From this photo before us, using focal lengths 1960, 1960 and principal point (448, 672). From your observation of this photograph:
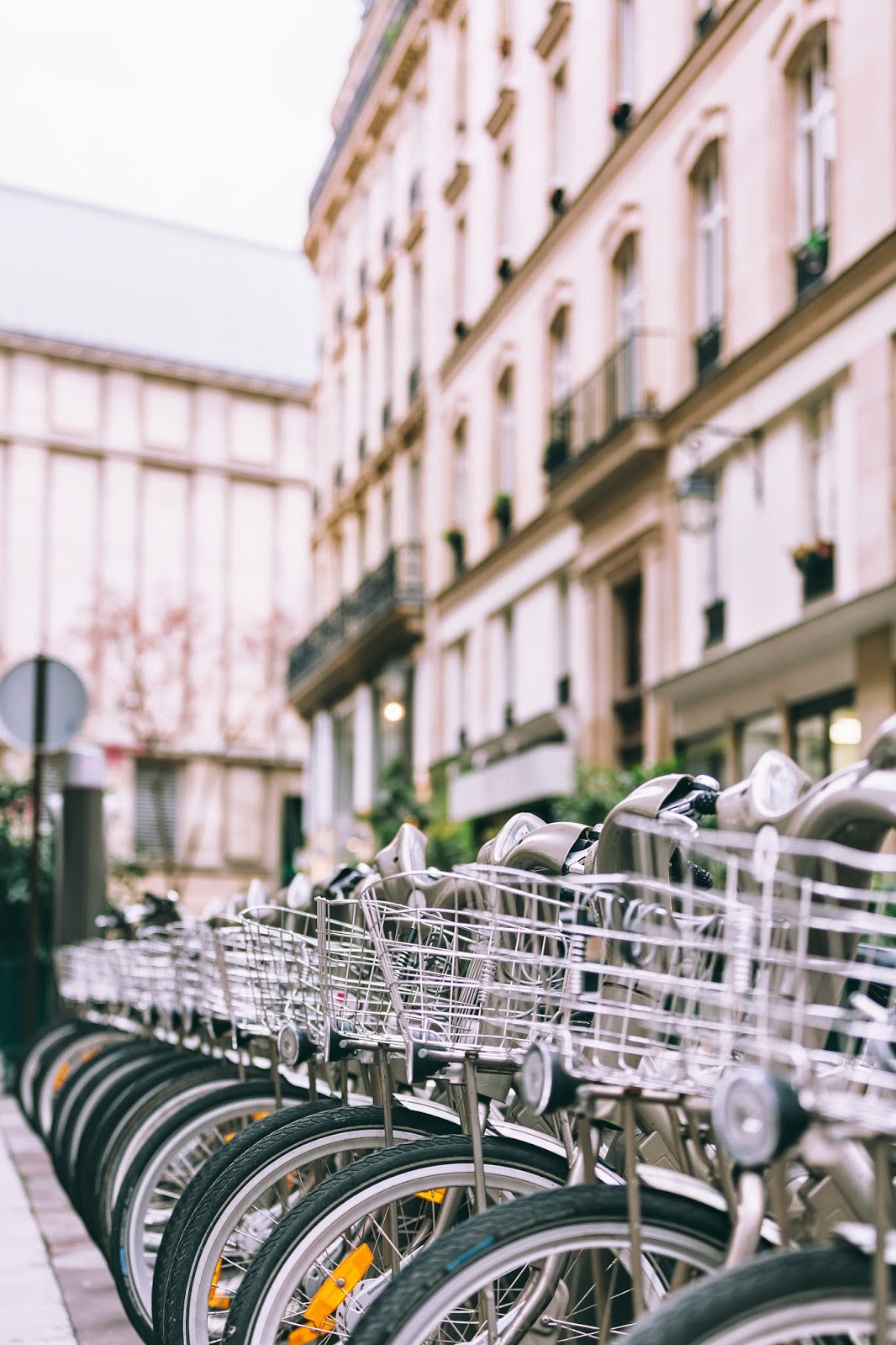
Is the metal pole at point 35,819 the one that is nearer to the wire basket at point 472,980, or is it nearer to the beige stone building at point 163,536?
the wire basket at point 472,980

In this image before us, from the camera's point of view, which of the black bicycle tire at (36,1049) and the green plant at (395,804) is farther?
the green plant at (395,804)

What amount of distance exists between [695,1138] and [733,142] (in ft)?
61.2

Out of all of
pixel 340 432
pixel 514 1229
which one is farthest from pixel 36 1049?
pixel 340 432

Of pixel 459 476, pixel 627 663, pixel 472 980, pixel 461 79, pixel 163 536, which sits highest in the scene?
pixel 461 79

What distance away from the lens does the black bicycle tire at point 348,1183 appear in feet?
10.7

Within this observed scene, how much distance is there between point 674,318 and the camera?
71.6 feet

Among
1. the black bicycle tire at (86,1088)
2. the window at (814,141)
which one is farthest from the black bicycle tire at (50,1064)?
the window at (814,141)

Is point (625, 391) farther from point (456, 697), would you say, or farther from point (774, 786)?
point (774, 786)

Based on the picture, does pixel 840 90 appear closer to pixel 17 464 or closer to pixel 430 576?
pixel 430 576

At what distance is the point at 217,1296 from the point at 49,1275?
229 centimetres

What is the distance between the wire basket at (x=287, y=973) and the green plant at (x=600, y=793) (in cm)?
1557

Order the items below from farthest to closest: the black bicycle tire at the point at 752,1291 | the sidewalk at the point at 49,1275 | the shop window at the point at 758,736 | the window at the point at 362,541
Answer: the window at the point at 362,541 < the shop window at the point at 758,736 < the sidewalk at the point at 49,1275 < the black bicycle tire at the point at 752,1291

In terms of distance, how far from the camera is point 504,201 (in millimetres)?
30375

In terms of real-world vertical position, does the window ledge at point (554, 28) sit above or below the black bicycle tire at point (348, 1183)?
above
